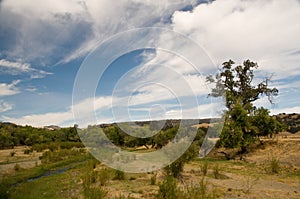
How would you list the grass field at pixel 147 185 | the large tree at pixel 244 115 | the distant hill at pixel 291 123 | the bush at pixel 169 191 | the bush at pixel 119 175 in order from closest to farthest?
1. the bush at pixel 169 191
2. the grass field at pixel 147 185
3. the bush at pixel 119 175
4. the large tree at pixel 244 115
5. the distant hill at pixel 291 123

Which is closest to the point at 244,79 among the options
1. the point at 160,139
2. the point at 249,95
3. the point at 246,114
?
the point at 249,95

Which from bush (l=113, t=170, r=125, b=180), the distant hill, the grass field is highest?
the distant hill

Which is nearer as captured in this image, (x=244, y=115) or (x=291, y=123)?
(x=244, y=115)

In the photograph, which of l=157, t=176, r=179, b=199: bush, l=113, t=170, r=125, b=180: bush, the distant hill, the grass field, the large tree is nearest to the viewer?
l=157, t=176, r=179, b=199: bush

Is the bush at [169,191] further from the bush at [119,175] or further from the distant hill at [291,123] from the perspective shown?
the distant hill at [291,123]

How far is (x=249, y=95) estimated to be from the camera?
111ft

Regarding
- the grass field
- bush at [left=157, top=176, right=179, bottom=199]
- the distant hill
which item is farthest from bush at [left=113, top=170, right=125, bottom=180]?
the distant hill

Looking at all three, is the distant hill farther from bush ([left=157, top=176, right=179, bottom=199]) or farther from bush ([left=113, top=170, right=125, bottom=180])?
bush ([left=157, top=176, right=179, bottom=199])

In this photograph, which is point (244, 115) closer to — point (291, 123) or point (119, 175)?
point (119, 175)

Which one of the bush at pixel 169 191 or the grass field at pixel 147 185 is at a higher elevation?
the bush at pixel 169 191

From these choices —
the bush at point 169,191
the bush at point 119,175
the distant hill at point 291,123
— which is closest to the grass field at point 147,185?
the bush at point 119,175

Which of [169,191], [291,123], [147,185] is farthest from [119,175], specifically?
[291,123]

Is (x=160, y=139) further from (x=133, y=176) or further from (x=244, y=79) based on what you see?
(x=133, y=176)

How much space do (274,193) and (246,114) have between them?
16.7m
